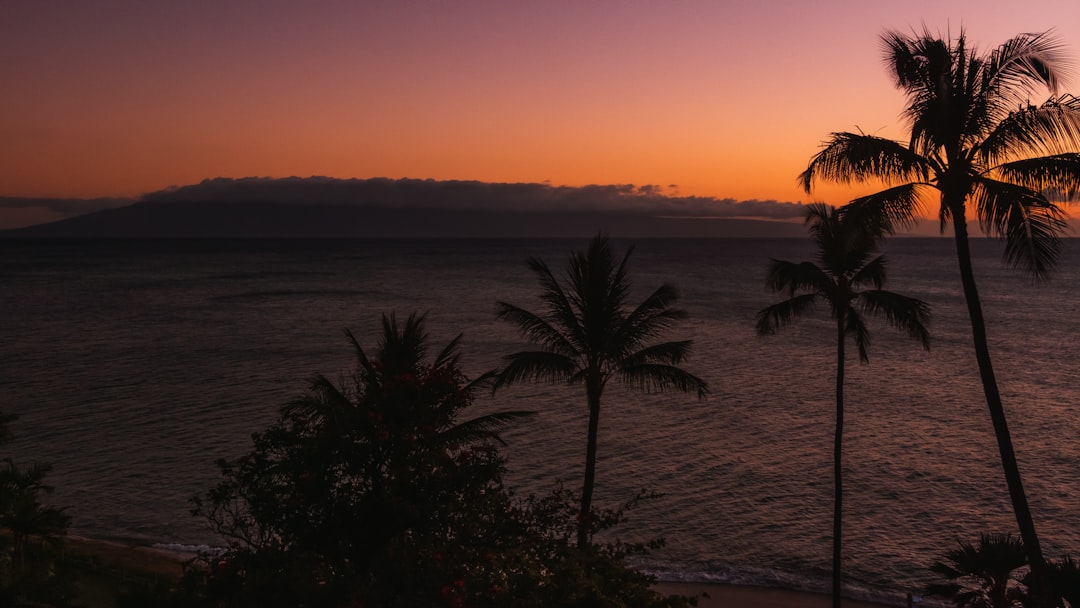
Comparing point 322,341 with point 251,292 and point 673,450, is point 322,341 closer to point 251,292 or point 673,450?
point 673,450

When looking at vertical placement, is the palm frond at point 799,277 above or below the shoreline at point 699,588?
above

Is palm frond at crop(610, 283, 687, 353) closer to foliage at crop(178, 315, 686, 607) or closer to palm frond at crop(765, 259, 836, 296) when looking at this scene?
palm frond at crop(765, 259, 836, 296)

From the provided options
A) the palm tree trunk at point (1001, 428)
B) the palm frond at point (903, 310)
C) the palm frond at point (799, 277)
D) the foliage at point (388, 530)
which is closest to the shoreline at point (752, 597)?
the palm frond at point (903, 310)

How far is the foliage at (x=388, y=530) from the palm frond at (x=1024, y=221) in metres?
8.10

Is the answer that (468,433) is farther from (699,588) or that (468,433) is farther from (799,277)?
(699,588)

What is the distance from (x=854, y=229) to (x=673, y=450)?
101 feet

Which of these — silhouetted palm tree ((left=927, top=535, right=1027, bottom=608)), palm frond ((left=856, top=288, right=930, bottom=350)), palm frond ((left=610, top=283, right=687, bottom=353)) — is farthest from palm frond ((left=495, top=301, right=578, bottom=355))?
silhouetted palm tree ((left=927, top=535, right=1027, bottom=608))

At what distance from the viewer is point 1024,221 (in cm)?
1130

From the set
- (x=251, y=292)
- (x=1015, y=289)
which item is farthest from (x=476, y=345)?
(x=1015, y=289)

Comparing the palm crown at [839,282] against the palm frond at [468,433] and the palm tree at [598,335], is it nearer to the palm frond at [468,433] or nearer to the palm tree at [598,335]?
the palm tree at [598,335]

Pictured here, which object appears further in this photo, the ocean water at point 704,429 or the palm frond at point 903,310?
the ocean water at point 704,429

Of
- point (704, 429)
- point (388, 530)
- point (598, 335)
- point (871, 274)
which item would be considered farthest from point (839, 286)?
point (704, 429)

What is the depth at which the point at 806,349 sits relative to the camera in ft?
250

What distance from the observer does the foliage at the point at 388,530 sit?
38.8 ft
